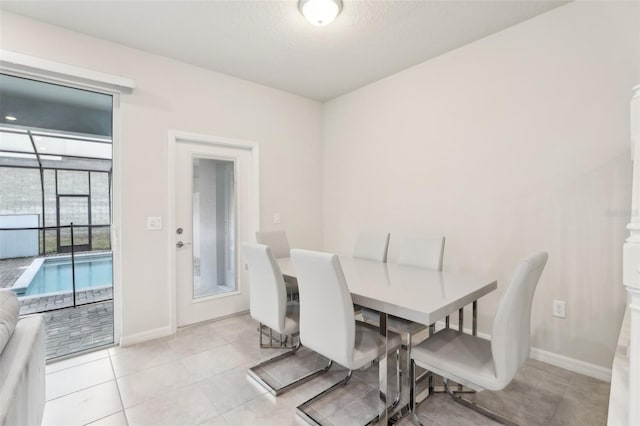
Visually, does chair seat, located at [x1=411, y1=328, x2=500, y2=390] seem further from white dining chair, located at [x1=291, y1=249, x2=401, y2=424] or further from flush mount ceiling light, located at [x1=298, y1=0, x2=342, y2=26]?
flush mount ceiling light, located at [x1=298, y1=0, x2=342, y2=26]

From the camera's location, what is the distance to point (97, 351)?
2.55m

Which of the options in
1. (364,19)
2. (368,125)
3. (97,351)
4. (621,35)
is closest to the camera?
(621,35)

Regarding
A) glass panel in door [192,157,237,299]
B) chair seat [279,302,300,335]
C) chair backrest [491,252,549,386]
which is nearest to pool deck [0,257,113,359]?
glass panel in door [192,157,237,299]

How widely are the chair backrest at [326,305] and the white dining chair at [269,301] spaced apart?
1.02 feet

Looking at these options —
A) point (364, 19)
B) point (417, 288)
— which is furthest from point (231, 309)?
point (364, 19)

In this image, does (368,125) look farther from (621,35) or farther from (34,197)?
(34,197)

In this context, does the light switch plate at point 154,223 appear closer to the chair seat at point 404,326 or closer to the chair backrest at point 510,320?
the chair seat at point 404,326

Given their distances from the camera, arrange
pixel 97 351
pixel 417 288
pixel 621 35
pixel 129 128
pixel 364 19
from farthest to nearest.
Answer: pixel 129 128, pixel 97 351, pixel 364 19, pixel 621 35, pixel 417 288


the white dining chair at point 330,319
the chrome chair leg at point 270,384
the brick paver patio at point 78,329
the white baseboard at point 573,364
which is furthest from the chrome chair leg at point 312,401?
the brick paver patio at point 78,329

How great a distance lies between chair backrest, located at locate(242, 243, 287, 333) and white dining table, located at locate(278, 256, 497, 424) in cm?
23

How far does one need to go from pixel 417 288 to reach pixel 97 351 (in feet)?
8.89

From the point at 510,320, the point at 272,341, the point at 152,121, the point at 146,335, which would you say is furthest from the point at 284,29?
the point at 146,335

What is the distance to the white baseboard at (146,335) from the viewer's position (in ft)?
8.81

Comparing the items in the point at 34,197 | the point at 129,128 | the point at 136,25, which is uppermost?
the point at 136,25
